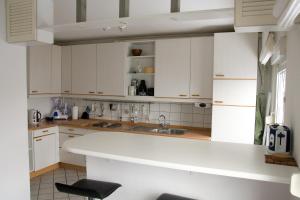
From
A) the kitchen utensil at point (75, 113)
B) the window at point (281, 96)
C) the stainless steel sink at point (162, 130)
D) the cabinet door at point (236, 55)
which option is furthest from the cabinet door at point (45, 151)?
the window at point (281, 96)

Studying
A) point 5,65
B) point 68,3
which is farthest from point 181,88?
point 5,65

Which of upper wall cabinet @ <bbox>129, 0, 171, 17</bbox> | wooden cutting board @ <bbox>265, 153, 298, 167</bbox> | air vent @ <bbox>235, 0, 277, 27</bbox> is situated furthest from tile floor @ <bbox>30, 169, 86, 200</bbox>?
air vent @ <bbox>235, 0, 277, 27</bbox>

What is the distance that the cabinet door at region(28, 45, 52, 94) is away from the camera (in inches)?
165

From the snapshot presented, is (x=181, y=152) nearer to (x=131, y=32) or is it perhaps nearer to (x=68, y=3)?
(x=68, y=3)

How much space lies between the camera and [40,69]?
434cm

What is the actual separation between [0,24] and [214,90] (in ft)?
8.42

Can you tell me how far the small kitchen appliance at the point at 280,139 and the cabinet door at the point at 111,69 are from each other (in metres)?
2.89

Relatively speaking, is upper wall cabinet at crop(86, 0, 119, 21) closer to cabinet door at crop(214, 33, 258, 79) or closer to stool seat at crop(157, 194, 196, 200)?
cabinet door at crop(214, 33, 258, 79)

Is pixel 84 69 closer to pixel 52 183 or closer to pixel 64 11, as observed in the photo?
pixel 64 11

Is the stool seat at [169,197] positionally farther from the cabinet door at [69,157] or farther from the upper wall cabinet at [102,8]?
the cabinet door at [69,157]

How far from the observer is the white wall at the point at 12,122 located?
227cm

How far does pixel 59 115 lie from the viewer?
4754mm

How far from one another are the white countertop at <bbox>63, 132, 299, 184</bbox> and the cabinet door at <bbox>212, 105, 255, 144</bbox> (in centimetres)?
144

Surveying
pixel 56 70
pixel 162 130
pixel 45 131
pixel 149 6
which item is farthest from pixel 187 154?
pixel 56 70
